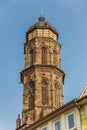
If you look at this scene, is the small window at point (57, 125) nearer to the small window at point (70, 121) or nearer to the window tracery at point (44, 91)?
the small window at point (70, 121)

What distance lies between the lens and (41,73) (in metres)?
66.4

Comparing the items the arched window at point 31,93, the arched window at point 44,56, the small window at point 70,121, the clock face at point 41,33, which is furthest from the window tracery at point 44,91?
the small window at point 70,121

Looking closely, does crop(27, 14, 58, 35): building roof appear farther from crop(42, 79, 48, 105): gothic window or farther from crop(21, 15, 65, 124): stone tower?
crop(42, 79, 48, 105): gothic window

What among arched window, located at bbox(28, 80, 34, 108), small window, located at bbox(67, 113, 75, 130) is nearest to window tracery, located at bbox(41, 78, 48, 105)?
arched window, located at bbox(28, 80, 34, 108)

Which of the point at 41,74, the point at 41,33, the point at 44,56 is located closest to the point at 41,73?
the point at 41,74

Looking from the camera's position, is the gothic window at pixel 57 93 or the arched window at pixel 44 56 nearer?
the gothic window at pixel 57 93

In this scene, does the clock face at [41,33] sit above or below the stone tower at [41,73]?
above

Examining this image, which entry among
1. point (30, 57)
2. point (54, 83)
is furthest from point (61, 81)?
point (30, 57)

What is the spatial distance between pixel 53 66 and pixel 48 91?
202 inches

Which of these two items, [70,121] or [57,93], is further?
[57,93]

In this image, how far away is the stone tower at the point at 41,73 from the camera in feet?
204

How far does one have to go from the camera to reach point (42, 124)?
98.3ft

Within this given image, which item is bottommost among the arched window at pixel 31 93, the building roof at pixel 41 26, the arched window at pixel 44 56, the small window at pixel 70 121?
the small window at pixel 70 121

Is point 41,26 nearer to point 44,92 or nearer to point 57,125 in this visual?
point 44,92
